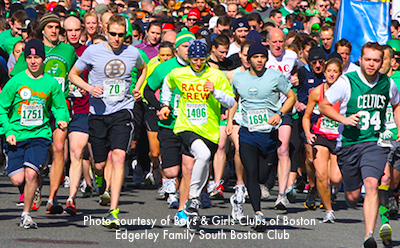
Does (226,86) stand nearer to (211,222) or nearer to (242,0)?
(211,222)

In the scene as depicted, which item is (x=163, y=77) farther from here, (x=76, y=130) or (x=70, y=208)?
(x=70, y=208)

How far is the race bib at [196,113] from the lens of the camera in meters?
9.64

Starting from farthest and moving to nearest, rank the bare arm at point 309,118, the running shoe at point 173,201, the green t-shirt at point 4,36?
the green t-shirt at point 4,36
the running shoe at point 173,201
the bare arm at point 309,118

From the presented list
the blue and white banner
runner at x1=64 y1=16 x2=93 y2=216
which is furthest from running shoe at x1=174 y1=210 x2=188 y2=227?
the blue and white banner

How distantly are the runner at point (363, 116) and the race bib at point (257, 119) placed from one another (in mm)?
1203

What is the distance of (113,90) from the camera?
32.5 feet

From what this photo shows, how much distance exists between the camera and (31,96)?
30.8ft

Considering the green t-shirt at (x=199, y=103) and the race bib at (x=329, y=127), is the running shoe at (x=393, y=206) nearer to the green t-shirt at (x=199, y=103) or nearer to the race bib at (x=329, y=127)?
the race bib at (x=329, y=127)

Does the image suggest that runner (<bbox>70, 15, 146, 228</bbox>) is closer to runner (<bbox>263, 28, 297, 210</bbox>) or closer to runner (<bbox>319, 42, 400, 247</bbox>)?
runner (<bbox>319, 42, 400, 247</bbox>)

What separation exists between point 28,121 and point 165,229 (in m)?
1.96

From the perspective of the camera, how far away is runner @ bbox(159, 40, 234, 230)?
948 centimetres

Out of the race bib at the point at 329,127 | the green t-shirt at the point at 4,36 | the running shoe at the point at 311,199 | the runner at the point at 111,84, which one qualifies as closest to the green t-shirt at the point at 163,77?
the runner at the point at 111,84

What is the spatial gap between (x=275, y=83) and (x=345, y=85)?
148 cm

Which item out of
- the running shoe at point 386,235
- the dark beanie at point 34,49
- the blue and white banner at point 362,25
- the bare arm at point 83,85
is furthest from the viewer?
the blue and white banner at point 362,25
